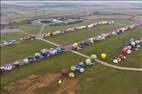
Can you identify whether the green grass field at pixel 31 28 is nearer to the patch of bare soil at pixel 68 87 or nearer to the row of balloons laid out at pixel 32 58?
the row of balloons laid out at pixel 32 58

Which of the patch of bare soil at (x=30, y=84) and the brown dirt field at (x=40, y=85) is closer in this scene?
the brown dirt field at (x=40, y=85)

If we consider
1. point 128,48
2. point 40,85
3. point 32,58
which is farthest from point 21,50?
point 128,48

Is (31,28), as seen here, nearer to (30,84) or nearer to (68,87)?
(30,84)

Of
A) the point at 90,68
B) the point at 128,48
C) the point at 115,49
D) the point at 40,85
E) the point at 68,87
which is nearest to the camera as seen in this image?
the point at 68,87

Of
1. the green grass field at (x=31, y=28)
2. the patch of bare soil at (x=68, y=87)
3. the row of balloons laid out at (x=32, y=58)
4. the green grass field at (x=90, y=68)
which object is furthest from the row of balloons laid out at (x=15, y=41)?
the patch of bare soil at (x=68, y=87)

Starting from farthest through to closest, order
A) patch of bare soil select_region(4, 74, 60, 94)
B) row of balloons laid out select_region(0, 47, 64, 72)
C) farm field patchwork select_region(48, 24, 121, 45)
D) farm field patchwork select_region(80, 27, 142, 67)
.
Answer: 1. farm field patchwork select_region(48, 24, 121, 45)
2. farm field patchwork select_region(80, 27, 142, 67)
3. row of balloons laid out select_region(0, 47, 64, 72)
4. patch of bare soil select_region(4, 74, 60, 94)

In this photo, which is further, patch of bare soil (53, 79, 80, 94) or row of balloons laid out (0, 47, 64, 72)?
row of balloons laid out (0, 47, 64, 72)

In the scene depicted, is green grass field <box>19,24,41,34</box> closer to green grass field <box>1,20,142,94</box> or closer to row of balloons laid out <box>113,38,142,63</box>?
green grass field <box>1,20,142,94</box>

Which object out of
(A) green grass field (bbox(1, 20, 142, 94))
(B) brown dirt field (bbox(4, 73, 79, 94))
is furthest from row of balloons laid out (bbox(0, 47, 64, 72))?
(B) brown dirt field (bbox(4, 73, 79, 94))
